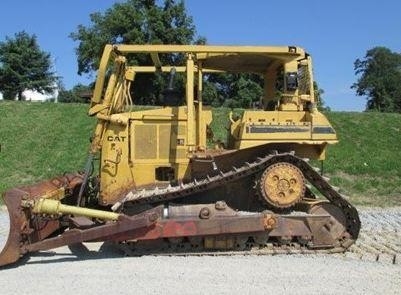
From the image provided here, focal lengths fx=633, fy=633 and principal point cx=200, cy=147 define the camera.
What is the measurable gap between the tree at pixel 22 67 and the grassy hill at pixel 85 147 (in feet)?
82.0

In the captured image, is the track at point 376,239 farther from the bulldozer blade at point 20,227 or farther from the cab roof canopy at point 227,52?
the cab roof canopy at point 227,52

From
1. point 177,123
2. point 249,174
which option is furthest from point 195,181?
point 177,123

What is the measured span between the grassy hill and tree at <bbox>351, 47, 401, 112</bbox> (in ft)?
179

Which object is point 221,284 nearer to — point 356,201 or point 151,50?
point 151,50

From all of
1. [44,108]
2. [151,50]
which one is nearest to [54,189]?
[151,50]

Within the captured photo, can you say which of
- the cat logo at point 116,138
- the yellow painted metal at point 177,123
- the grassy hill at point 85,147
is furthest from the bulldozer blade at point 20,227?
the grassy hill at point 85,147

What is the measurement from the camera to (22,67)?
52500mm

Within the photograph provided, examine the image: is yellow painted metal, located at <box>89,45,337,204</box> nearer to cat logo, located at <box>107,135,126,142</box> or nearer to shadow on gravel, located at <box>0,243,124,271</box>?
cat logo, located at <box>107,135,126,142</box>

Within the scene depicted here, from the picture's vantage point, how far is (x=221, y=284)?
7.32 metres

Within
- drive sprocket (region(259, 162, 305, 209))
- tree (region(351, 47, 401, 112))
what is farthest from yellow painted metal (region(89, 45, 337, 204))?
tree (region(351, 47, 401, 112))

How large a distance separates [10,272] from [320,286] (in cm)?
397

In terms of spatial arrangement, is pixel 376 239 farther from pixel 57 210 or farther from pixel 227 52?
pixel 57 210

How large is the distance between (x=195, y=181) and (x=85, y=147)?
45.2 ft

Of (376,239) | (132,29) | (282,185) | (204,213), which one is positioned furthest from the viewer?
(132,29)
